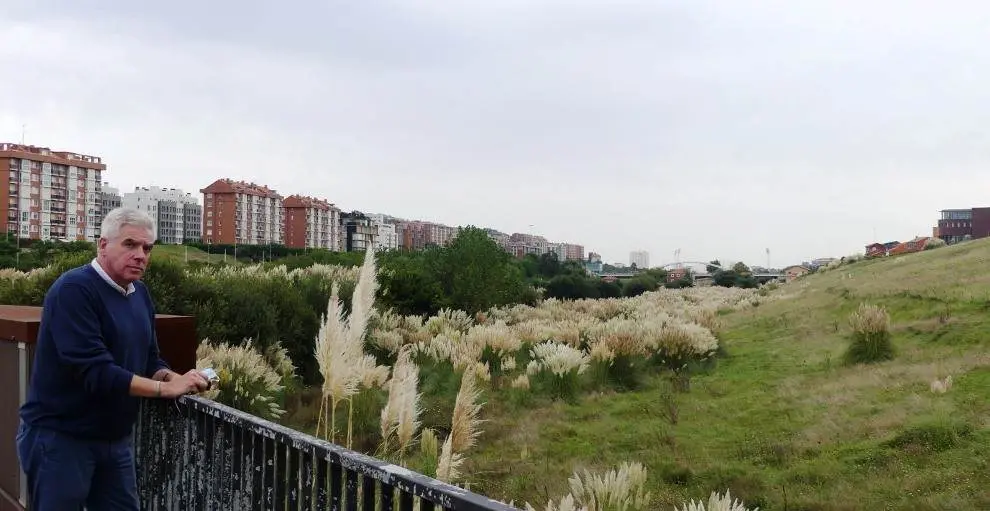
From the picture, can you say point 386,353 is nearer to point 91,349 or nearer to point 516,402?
point 516,402

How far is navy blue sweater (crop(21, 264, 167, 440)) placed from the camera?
2648 millimetres

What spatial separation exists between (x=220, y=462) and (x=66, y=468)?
0.71 metres

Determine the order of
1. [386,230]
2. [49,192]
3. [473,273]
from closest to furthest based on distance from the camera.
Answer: [473,273]
[49,192]
[386,230]

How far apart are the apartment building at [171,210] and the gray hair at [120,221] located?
134 meters

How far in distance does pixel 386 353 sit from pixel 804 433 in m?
7.60

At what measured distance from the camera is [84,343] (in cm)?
266

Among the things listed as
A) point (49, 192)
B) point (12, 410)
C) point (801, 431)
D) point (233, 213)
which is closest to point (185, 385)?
point (12, 410)

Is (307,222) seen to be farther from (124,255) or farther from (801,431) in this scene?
(124,255)

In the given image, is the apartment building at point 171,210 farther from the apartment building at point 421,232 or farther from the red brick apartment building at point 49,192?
the apartment building at point 421,232

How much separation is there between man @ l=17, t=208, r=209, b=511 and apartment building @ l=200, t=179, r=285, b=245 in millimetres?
114398

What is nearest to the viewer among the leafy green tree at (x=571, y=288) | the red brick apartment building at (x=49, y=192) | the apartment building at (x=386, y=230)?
the leafy green tree at (x=571, y=288)

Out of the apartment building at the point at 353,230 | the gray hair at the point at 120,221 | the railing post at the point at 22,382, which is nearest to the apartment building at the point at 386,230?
the apartment building at the point at 353,230

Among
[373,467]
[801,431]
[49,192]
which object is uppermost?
[49,192]

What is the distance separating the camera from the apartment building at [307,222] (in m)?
125
